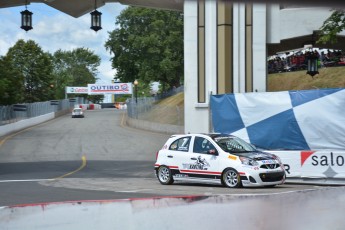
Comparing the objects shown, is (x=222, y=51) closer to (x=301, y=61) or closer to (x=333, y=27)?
(x=333, y=27)

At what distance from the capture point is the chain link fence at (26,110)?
48097 mm

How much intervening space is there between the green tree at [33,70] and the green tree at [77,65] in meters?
44.4

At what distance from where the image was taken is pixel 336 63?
37.8 meters

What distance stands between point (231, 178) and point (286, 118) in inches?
120

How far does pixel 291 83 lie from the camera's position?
131 feet

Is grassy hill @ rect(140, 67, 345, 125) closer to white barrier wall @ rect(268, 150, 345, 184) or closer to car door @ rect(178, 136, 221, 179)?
white barrier wall @ rect(268, 150, 345, 184)

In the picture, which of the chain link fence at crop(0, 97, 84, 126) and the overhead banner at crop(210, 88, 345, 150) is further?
the chain link fence at crop(0, 97, 84, 126)

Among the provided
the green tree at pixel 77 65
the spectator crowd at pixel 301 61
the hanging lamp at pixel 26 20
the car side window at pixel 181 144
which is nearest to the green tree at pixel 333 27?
the car side window at pixel 181 144

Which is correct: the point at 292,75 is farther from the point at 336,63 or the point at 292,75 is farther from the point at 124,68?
the point at 124,68

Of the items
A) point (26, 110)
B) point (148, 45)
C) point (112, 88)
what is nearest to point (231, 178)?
point (148, 45)

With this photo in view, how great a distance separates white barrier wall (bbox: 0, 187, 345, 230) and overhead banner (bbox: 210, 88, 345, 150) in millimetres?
8216

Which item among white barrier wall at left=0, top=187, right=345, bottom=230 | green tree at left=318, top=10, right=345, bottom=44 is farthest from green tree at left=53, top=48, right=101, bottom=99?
white barrier wall at left=0, top=187, right=345, bottom=230

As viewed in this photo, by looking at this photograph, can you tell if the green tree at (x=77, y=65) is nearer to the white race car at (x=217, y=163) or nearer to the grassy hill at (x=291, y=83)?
the grassy hill at (x=291, y=83)

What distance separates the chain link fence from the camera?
1894 inches
